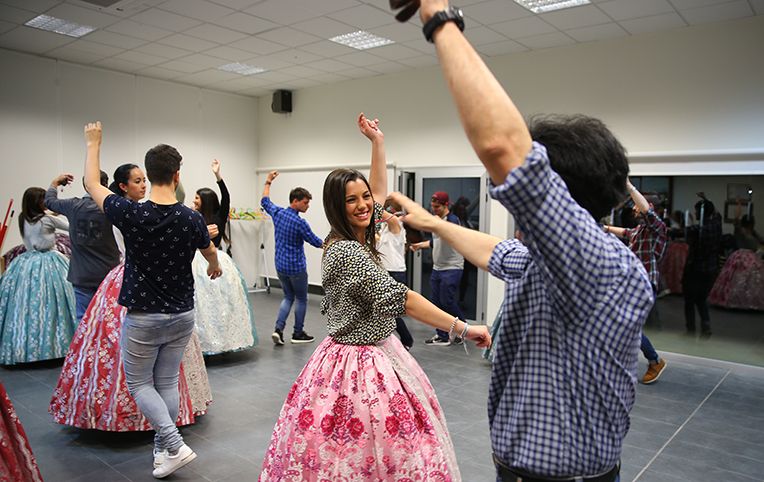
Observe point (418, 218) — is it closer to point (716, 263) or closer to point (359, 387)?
point (359, 387)

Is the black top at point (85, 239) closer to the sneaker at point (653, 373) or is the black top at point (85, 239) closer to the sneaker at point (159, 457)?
the sneaker at point (159, 457)

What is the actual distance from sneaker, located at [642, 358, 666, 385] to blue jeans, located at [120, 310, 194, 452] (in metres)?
3.80

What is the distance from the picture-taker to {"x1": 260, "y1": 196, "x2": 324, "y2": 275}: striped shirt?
18.8ft

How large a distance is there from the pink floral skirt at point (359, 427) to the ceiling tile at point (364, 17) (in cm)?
432

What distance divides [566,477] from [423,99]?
24.3 feet

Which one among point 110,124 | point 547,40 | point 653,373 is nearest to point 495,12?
Result: point 547,40

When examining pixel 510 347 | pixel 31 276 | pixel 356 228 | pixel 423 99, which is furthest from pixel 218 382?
pixel 423 99

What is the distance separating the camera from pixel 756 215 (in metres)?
5.44

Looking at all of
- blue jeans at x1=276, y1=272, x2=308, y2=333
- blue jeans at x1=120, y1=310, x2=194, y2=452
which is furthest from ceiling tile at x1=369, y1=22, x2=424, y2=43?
blue jeans at x1=120, y1=310, x2=194, y2=452

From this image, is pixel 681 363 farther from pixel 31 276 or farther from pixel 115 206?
pixel 31 276

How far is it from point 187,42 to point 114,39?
0.87 metres

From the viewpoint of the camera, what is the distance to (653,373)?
4.76 meters

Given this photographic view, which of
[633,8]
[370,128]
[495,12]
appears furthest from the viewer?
[495,12]

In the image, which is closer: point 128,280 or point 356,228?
point 356,228
